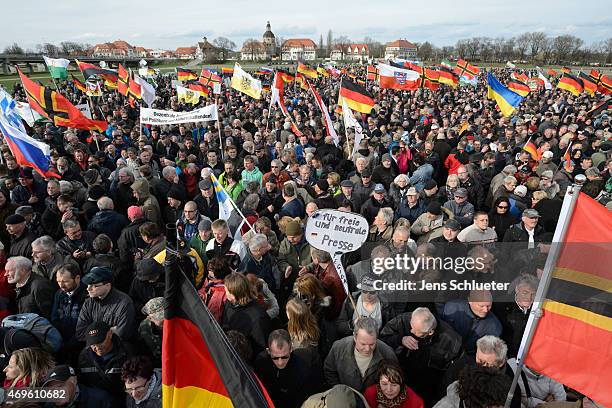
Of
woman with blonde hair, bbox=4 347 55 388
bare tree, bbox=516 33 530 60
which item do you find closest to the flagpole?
woman with blonde hair, bbox=4 347 55 388

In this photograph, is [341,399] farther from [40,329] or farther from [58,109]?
[58,109]

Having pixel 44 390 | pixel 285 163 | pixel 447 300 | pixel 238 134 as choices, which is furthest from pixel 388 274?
pixel 238 134

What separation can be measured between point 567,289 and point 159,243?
14.0ft

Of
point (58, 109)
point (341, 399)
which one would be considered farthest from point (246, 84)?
point (341, 399)

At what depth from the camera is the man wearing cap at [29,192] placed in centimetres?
711

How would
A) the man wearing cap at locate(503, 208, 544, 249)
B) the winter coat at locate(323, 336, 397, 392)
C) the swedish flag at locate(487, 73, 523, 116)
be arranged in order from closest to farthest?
1. the winter coat at locate(323, 336, 397, 392)
2. the man wearing cap at locate(503, 208, 544, 249)
3. the swedish flag at locate(487, 73, 523, 116)

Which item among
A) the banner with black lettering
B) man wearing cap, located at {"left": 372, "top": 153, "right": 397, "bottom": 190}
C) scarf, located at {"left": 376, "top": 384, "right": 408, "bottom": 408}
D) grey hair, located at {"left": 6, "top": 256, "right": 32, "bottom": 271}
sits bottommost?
man wearing cap, located at {"left": 372, "top": 153, "right": 397, "bottom": 190}

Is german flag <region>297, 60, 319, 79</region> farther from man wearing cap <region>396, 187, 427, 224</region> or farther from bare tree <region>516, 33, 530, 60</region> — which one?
bare tree <region>516, 33, 530, 60</region>

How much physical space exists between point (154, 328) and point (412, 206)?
4.52 m

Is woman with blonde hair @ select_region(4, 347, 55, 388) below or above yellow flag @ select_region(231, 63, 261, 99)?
below

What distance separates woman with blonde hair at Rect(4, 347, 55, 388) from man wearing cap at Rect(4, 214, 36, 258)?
275 centimetres

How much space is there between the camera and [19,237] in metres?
5.33

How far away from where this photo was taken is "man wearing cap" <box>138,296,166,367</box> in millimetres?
3465

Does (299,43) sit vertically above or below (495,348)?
above
